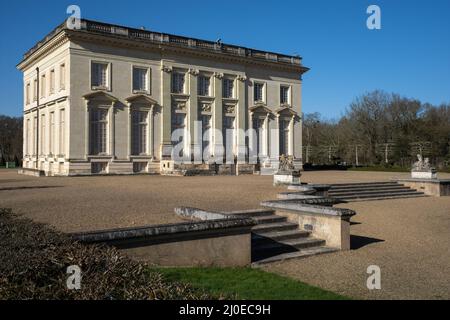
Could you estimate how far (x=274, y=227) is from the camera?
9.90 metres

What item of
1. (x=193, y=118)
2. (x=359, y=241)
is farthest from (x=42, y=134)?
(x=359, y=241)

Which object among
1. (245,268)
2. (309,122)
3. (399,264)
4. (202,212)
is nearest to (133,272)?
(245,268)

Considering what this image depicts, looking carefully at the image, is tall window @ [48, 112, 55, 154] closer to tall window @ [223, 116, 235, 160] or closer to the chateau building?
the chateau building

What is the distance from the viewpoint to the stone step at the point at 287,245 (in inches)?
344

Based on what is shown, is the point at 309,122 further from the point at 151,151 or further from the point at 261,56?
the point at 151,151

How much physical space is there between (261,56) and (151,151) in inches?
580

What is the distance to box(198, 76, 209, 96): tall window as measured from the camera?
37.6 meters

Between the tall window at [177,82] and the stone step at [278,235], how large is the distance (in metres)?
27.7

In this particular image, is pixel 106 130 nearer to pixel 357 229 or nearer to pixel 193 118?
pixel 193 118

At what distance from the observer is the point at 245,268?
299 inches

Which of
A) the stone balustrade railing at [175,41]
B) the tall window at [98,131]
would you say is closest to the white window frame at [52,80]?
the stone balustrade railing at [175,41]

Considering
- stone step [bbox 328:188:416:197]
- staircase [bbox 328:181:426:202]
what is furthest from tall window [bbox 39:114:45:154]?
stone step [bbox 328:188:416:197]

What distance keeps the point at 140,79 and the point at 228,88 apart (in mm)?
8585

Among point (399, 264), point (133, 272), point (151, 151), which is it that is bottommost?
point (399, 264)
